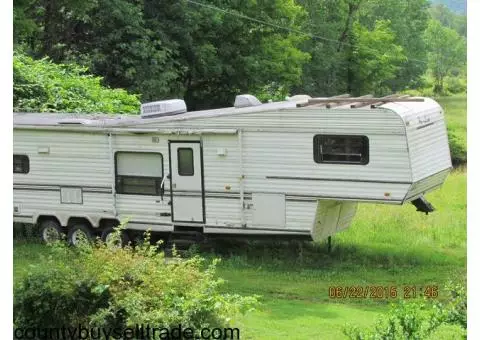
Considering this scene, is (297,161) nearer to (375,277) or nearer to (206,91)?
A: (375,277)

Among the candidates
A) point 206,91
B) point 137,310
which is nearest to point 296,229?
point 137,310

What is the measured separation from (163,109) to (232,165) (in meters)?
1.68

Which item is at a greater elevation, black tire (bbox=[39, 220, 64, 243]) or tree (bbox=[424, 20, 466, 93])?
tree (bbox=[424, 20, 466, 93])

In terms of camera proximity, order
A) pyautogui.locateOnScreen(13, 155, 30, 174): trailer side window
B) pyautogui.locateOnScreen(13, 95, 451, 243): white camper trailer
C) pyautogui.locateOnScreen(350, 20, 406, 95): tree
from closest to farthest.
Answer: pyautogui.locateOnScreen(13, 95, 451, 243): white camper trailer → pyautogui.locateOnScreen(13, 155, 30, 174): trailer side window → pyautogui.locateOnScreen(350, 20, 406, 95): tree

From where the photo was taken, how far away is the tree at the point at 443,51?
161ft

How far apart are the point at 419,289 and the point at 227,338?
4.54 m

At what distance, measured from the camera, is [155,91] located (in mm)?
29781

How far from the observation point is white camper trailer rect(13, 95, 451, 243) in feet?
43.4

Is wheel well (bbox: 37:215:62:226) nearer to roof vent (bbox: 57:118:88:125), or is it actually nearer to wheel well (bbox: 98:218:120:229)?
wheel well (bbox: 98:218:120:229)

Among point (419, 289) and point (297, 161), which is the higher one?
point (297, 161)

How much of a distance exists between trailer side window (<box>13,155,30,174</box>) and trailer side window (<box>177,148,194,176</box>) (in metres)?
2.84

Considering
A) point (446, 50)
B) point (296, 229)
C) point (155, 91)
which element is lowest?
point (296, 229)

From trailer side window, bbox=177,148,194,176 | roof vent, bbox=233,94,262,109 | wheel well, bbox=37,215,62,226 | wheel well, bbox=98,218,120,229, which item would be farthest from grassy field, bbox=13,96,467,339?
roof vent, bbox=233,94,262,109
